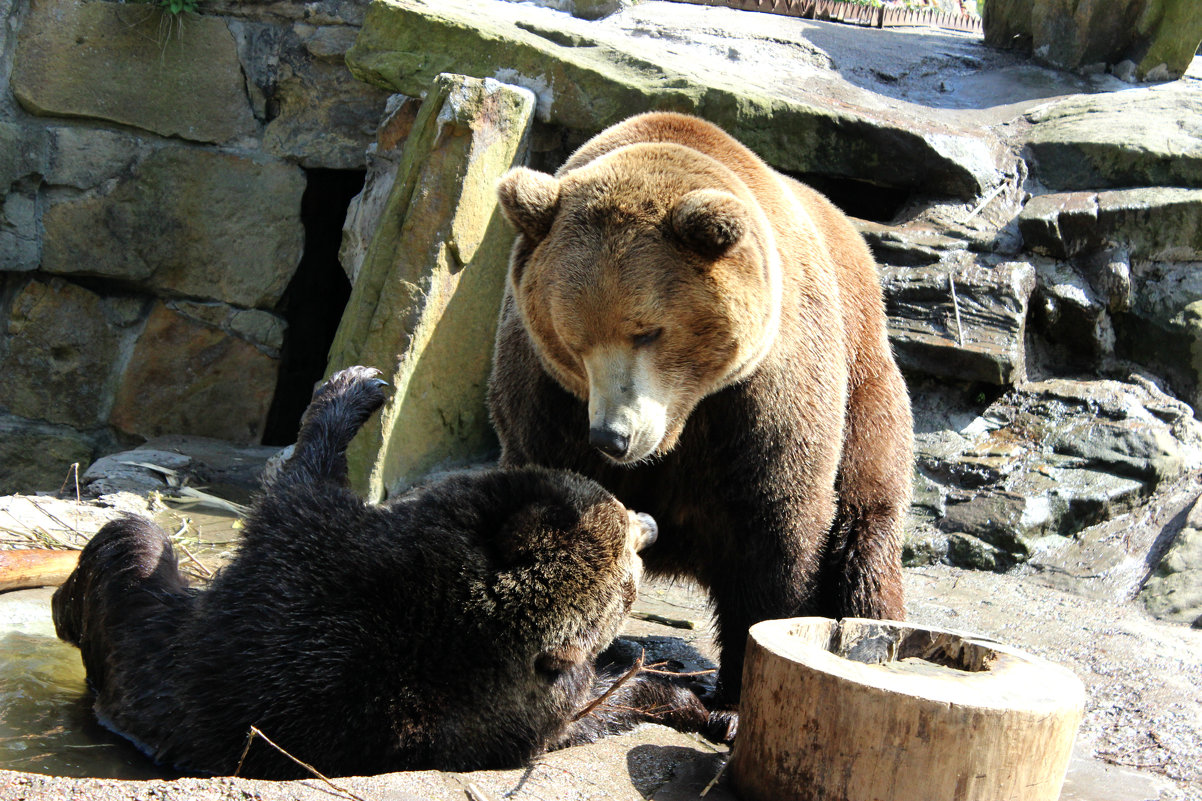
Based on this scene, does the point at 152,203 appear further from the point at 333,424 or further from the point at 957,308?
the point at 957,308

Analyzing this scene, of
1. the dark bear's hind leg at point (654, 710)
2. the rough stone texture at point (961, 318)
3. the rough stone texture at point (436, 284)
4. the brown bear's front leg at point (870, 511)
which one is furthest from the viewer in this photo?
the rough stone texture at point (961, 318)

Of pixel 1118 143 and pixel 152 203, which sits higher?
pixel 1118 143

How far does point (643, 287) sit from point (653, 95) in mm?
3245

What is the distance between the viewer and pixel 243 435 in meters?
7.71

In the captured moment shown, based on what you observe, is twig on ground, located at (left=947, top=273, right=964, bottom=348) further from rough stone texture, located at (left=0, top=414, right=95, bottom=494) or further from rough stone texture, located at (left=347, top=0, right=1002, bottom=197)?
rough stone texture, located at (left=0, top=414, right=95, bottom=494)

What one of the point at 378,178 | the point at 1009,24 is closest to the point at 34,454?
the point at 378,178

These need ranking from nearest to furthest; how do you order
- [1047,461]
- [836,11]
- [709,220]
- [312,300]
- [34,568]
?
[709,220]
[34,568]
[1047,461]
[312,300]
[836,11]

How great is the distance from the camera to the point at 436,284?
19.3ft

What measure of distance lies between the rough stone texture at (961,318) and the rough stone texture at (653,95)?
28.7 inches

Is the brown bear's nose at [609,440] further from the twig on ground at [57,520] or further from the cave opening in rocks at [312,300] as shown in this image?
the cave opening in rocks at [312,300]

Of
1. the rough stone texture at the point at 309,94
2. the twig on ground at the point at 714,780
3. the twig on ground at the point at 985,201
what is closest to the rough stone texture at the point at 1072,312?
the twig on ground at the point at 985,201

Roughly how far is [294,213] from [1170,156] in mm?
5795

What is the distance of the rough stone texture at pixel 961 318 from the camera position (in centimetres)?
593

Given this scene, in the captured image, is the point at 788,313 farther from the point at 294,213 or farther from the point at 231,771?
the point at 294,213
